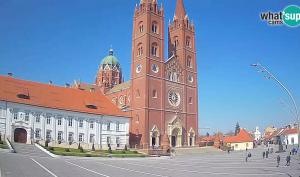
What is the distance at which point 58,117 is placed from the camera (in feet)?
201

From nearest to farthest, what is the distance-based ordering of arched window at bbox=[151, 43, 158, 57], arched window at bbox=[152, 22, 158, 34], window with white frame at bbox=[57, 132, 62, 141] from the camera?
window with white frame at bbox=[57, 132, 62, 141] < arched window at bbox=[151, 43, 158, 57] < arched window at bbox=[152, 22, 158, 34]

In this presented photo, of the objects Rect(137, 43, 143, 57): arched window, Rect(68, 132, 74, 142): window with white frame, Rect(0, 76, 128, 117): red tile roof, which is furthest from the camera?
Rect(137, 43, 143, 57): arched window

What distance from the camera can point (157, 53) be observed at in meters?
79.2

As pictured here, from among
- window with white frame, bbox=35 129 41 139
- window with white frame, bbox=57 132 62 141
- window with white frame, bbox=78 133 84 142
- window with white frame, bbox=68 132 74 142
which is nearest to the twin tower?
window with white frame, bbox=78 133 84 142

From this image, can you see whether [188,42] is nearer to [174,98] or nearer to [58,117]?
[174,98]

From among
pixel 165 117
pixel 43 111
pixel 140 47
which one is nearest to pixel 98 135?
pixel 43 111

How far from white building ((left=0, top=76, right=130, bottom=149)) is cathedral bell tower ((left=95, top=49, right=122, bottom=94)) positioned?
33.7 metres

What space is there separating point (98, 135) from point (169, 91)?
20.5 metres

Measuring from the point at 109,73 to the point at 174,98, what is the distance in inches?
1397

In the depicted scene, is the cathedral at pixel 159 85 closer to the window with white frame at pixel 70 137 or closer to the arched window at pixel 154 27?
the arched window at pixel 154 27

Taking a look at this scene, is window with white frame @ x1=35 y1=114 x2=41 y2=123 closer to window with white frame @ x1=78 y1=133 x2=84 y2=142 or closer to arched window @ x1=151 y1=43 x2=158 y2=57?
window with white frame @ x1=78 y1=133 x2=84 y2=142

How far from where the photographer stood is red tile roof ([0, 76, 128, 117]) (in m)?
57.5

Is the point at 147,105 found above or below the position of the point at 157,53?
below

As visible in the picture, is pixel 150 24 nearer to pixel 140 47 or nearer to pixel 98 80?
pixel 140 47
